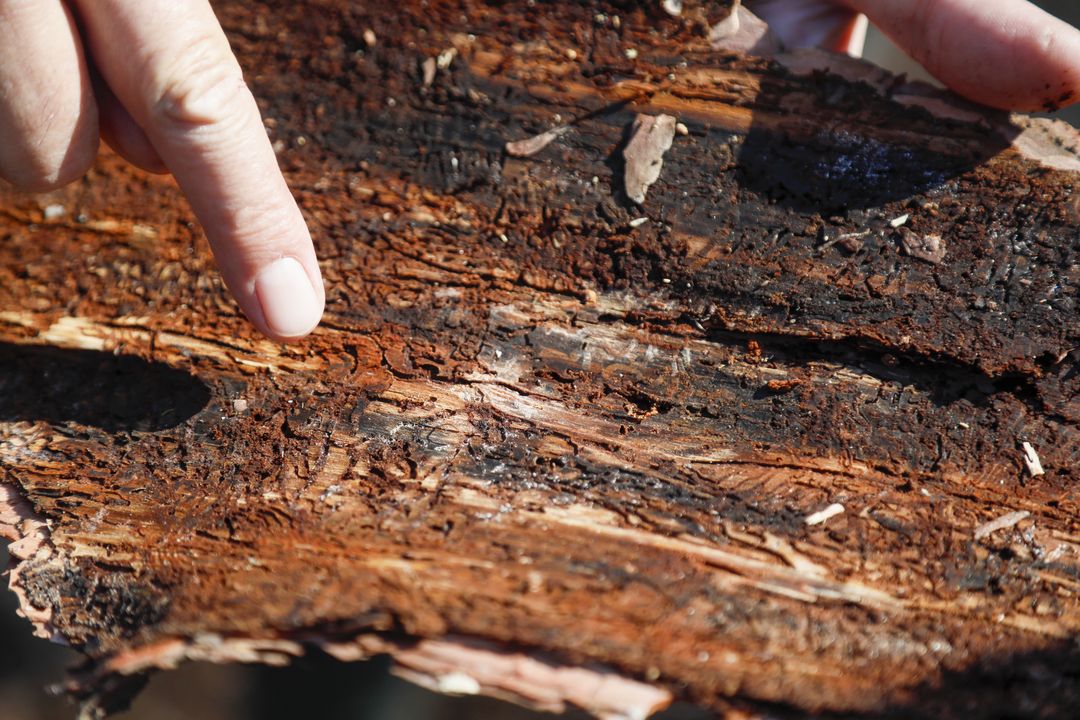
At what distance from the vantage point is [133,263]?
174 cm

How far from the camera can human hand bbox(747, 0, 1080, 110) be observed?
152 cm

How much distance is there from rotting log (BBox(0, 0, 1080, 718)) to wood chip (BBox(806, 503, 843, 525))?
2cm

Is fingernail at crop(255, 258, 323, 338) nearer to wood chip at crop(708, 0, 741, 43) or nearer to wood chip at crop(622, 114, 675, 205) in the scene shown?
wood chip at crop(622, 114, 675, 205)

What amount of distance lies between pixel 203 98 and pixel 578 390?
949 mm

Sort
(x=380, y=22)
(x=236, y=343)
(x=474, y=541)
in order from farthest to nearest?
(x=380, y=22), (x=236, y=343), (x=474, y=541)

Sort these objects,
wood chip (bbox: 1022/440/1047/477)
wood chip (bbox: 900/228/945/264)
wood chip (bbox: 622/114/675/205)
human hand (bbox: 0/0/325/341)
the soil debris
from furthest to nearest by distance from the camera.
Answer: the soil debris, wood chip (bbox: 622/114/675/205), wood chip (bbox: 900/228/945/264), wood chip (bbox: 1022/440/1047/477), human hand (bbox: 0/0/325/341)

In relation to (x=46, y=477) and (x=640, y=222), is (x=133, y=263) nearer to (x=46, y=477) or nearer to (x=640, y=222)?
→ (x=46, y=477)

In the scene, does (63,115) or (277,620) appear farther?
(63,115)

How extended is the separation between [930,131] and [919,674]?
118 cm

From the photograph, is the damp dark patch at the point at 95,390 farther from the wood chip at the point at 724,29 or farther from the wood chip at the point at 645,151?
the wood chip at the point at 724,29

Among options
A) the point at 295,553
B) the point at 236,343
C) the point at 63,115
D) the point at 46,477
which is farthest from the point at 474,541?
the point at 63,115

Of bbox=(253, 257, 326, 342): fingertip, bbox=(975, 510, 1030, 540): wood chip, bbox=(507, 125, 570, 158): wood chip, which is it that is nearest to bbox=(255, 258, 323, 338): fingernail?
bbox=(253, 257, 326, 342): fingertip

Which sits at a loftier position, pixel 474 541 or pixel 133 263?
pixel 133 263

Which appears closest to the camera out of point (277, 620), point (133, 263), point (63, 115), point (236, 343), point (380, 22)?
point (277, 620)
